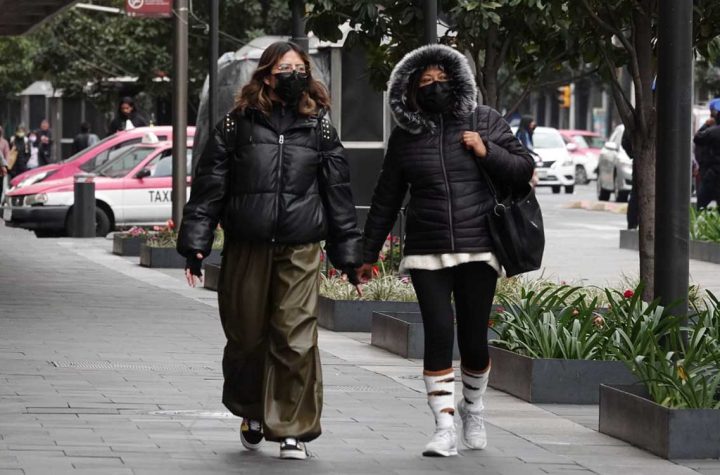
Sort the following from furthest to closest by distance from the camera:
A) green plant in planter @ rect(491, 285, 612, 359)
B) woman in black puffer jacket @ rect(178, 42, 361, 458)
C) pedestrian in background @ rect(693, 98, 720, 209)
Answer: pedestrian in background @ rect(693, 98, 720, 209) < green plant in planter @ rect(491, 285, 612, 359) < woman in black puffer jacket @ rect(178, 42, 361, 458)

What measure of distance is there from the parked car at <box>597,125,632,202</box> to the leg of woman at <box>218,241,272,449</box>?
96.8ft

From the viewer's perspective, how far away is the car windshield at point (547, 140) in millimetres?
46500

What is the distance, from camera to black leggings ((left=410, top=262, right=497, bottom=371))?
26.5 feet

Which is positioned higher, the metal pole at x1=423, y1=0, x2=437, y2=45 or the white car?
the metal pole at x1=423, y1=0, x2=437, y2=45

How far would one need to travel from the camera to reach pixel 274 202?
7.86 meters

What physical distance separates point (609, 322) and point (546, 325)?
0.41 metres

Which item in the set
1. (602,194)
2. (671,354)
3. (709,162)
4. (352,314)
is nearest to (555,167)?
(602,194)

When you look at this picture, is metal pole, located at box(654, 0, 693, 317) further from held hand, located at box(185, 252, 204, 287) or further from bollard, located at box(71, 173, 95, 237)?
bollard, located at box(71, 173, 95, 237)

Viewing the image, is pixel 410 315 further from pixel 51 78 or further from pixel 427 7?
pixel 51 78

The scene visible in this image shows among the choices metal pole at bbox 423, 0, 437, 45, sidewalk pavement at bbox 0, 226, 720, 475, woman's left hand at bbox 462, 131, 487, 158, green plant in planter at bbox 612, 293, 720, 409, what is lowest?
sidewalk pavement at bbox 0, 226, 720, 475

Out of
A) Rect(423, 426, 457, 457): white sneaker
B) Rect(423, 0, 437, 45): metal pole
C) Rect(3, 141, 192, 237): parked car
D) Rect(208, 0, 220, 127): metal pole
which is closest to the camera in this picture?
Rect(423, 426, 457, 457): white sneaker

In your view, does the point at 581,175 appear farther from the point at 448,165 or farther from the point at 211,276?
the point at 448,165

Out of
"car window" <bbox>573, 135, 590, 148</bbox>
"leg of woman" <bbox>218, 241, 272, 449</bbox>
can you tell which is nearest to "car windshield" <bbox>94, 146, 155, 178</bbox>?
"leg of woman" <bbox>218, 241, 272, 449</bbox>

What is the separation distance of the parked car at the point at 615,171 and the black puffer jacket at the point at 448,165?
29.1 m
